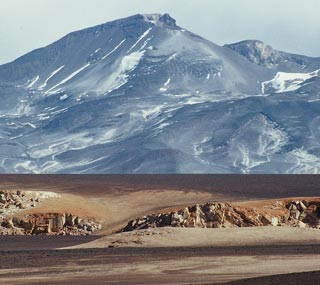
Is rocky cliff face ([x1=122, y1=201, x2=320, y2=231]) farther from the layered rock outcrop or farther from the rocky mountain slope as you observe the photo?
the layered rock outcrop

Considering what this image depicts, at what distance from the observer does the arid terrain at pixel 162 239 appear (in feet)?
151

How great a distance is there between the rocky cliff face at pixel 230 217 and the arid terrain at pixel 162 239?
0.05m

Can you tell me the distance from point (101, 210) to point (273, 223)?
691 inches

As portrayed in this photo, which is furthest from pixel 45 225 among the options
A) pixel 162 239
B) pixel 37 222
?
pixel 162 239

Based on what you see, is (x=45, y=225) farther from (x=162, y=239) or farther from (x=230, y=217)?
(x=162, y=239)

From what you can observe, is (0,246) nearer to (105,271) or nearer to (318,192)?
(105,271)

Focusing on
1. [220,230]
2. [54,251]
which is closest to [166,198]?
[220,230]

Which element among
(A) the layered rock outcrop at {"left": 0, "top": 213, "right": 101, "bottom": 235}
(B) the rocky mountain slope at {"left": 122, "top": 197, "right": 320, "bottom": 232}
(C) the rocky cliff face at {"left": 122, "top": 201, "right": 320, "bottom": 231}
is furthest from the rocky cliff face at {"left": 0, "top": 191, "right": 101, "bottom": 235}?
(B) the rocky mountain slope at {"left": 122, "top": 197, "right": 320, "bottom": 232}

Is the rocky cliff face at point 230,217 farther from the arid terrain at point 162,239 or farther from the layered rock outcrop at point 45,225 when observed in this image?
the layered rock outcrop at point 45,225

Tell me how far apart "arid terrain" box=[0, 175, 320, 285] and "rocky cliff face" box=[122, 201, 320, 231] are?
1.9 inches

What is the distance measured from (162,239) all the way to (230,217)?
23.9 ft

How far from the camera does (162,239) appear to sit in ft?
202

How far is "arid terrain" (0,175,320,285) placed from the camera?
4591 centimetres

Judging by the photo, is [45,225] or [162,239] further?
[45,225]
